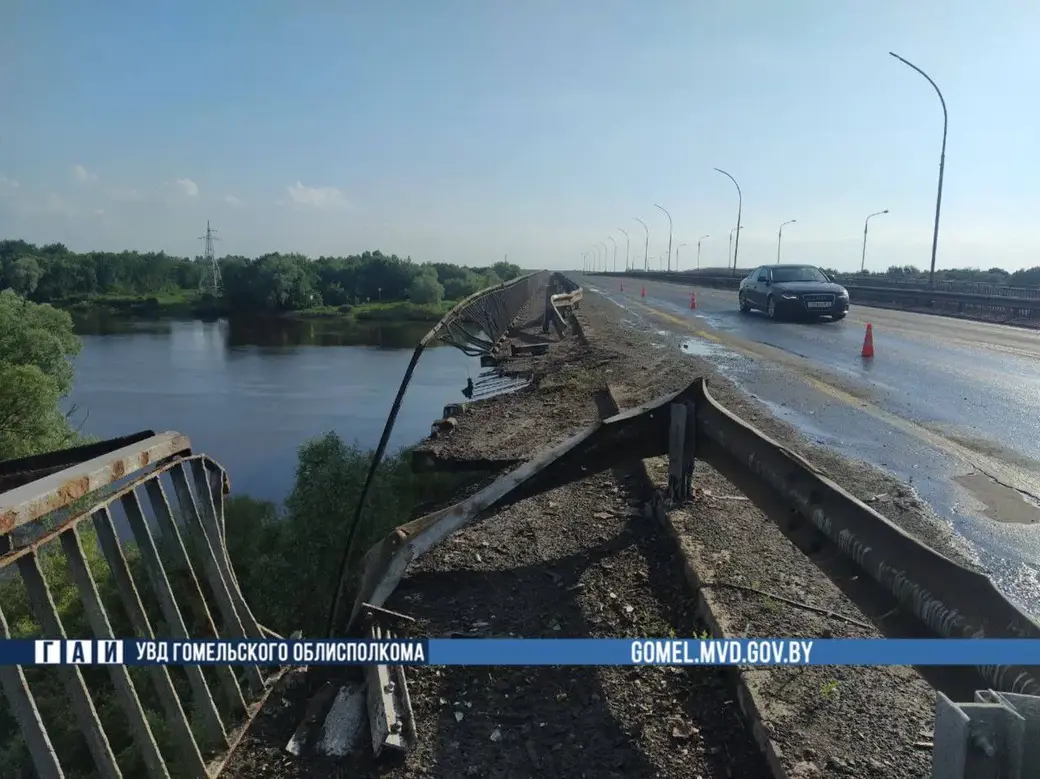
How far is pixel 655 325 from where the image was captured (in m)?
19.5

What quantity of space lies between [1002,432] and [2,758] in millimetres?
11668

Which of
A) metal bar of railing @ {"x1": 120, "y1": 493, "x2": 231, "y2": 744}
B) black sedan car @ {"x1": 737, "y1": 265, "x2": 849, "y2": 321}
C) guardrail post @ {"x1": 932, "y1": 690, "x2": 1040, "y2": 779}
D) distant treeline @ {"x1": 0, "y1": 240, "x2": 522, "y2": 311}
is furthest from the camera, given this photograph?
distant treeline @ {"x1": 0, "y1": 240, "x2": 522, "y2": 311}

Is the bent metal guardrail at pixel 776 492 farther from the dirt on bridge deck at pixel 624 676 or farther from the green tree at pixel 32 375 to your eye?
the green tree at pixel 32 375

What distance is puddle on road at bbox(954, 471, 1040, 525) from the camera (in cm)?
478

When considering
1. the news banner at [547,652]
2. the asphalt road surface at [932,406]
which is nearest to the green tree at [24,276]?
the asphalt road surface at [932,406]

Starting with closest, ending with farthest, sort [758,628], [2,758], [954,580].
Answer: [954,580] → [758,628] → [2,758]

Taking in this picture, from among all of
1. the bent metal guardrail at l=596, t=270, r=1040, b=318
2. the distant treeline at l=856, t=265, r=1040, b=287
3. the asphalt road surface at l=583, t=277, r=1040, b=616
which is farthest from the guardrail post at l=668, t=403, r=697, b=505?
the distant treeline at l=856, t=265, r=1040, b=287

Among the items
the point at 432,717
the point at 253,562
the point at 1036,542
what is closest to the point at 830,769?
the point at 432,717

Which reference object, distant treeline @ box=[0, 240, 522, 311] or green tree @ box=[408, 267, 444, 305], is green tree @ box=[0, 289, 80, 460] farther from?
green tree @ box=[408, 267, 444, 305]

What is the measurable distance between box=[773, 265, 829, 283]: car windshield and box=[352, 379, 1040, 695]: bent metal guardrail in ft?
59.8

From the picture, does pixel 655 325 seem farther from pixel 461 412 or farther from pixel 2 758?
pixel 2 758

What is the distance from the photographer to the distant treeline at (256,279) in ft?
284

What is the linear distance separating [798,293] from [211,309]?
8387cm

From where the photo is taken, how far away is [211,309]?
89.9 m
